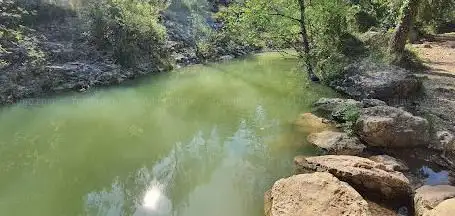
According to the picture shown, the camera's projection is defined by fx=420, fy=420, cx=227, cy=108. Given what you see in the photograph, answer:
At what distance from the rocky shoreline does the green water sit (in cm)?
71

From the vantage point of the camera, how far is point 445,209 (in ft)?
19.7

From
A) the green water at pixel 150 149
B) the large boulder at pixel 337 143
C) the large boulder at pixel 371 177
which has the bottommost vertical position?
the green water at pixel 150 149

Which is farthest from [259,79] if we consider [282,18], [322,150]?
[322,150]

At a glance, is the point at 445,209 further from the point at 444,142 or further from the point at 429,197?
the point at 444,142

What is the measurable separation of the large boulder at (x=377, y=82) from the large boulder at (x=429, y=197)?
266 inches

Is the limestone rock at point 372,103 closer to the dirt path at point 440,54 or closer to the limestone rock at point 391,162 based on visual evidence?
the limestone rock at point 391,162

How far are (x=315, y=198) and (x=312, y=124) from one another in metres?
5.29

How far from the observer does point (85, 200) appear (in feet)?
26.2

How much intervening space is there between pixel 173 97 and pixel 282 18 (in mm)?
5642

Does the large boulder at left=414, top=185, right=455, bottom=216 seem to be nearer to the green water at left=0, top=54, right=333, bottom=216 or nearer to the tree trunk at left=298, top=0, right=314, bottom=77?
the green water at left=0, top=54, right=333, bottom=216

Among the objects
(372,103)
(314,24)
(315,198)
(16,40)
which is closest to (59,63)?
(16,40)

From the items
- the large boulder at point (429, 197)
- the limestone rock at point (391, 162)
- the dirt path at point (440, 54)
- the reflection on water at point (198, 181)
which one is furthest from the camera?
the dirt path at point (440, 54)

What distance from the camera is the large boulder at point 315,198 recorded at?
21.1 feet

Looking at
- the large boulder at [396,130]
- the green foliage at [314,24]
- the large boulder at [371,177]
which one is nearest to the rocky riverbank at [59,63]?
the green foliage at [314,24]
